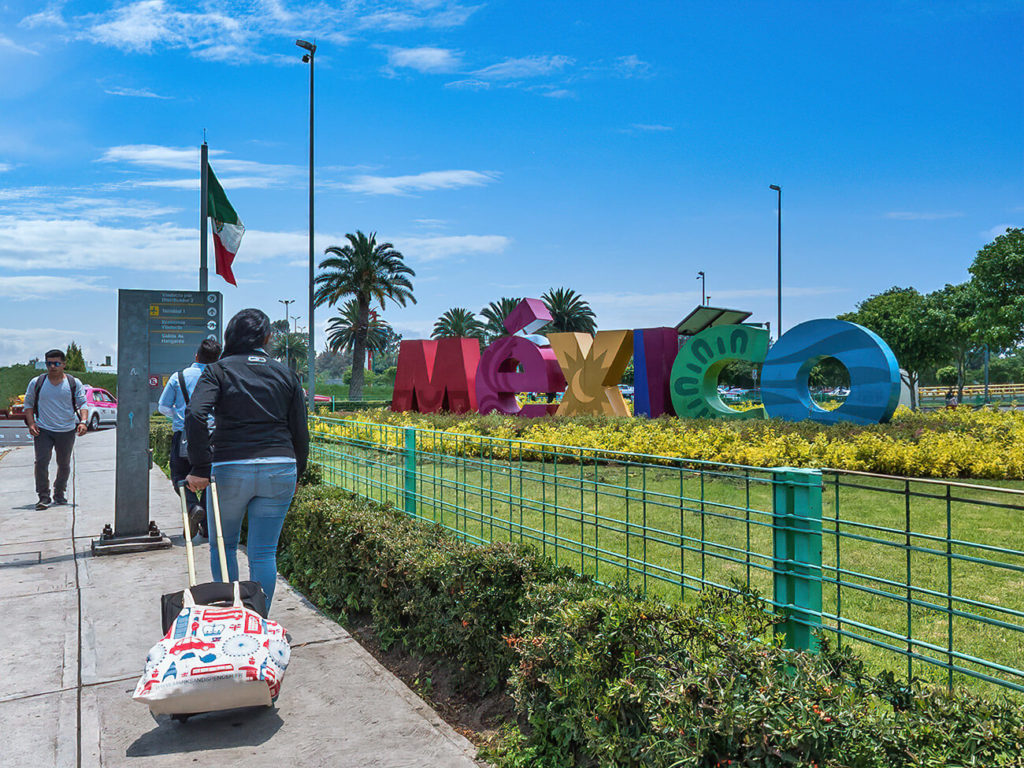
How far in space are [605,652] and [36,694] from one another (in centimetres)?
298

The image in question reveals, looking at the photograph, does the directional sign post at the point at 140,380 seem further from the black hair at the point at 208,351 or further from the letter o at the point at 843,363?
the letter o at the point at 843,363

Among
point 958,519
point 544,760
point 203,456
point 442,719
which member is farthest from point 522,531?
point 958,519

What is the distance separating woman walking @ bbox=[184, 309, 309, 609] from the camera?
13.6 ft

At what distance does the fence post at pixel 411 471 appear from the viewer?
18.7 feet

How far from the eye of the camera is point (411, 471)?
A: 579 cm

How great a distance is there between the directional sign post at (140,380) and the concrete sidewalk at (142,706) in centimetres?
54

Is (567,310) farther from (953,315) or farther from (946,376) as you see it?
(946,376)

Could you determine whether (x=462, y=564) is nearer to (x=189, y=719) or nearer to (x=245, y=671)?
(x=245, y=671)

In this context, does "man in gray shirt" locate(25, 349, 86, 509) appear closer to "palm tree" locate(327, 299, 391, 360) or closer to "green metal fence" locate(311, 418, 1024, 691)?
"green metal fence" locate(311, 418, 1024, 691)

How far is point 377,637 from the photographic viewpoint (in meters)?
4.68

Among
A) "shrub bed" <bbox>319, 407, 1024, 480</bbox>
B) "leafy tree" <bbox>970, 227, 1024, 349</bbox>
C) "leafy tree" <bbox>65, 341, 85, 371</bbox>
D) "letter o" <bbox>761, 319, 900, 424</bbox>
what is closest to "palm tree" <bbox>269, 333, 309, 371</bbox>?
"leafy tree" <bbox>65, 341, 85, 371</bbox>

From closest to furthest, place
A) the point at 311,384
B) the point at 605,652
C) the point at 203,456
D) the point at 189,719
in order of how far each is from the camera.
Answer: the point at 605,652
the point at 189,719
the point at 203,456
the point at 311,384

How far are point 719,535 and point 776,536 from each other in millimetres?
4215

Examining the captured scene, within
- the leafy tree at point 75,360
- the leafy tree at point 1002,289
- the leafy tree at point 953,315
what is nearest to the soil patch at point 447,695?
the leafy tree at point 1002,289
